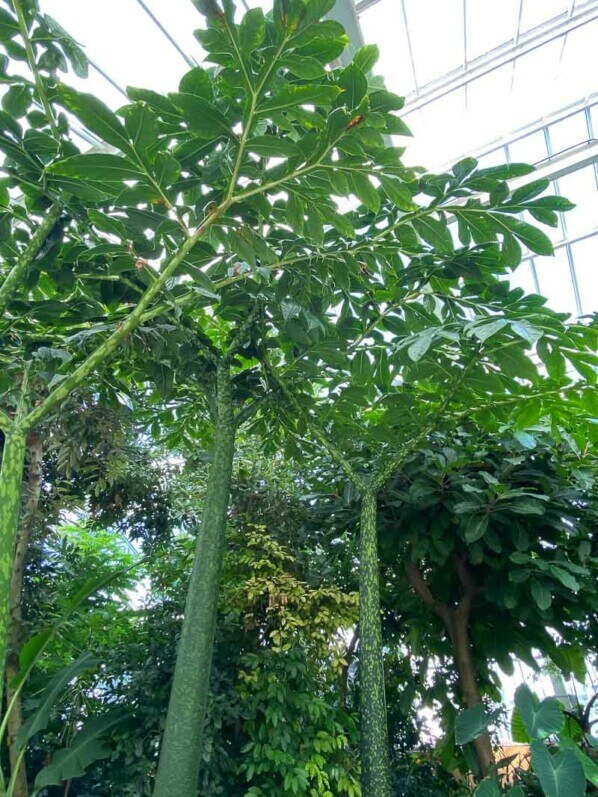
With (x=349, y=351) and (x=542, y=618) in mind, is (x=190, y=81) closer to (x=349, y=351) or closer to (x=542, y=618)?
(x=349, y=351)

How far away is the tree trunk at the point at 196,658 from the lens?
178 centimetres

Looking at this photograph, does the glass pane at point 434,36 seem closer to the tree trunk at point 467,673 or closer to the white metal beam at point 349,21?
the white metal beam at point 349,21

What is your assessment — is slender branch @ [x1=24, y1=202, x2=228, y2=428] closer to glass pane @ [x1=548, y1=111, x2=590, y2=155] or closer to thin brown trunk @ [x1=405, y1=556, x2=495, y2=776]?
thin brown trunk @ [x1=405, y1=556, x2=495, y2=776]

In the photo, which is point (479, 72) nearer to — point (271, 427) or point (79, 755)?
point (271, 427)

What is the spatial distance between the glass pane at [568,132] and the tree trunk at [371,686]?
8.36 m

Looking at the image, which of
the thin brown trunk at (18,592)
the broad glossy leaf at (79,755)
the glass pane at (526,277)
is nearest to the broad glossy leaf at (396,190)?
the thin brown trunk at (18,592)

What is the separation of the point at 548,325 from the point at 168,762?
6.35ft

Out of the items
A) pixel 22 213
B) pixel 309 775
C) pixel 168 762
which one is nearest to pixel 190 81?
pixel 22 213

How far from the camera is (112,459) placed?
373 cm

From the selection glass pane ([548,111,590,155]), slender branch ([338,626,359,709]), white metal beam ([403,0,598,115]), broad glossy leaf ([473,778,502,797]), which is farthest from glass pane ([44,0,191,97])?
glass pane ([548,111,590,155])

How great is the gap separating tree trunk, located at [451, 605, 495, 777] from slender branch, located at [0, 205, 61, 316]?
10.4ft

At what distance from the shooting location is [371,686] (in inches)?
87.4

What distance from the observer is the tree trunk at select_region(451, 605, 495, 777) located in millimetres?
3398

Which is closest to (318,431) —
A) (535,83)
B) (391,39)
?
(391,39)
